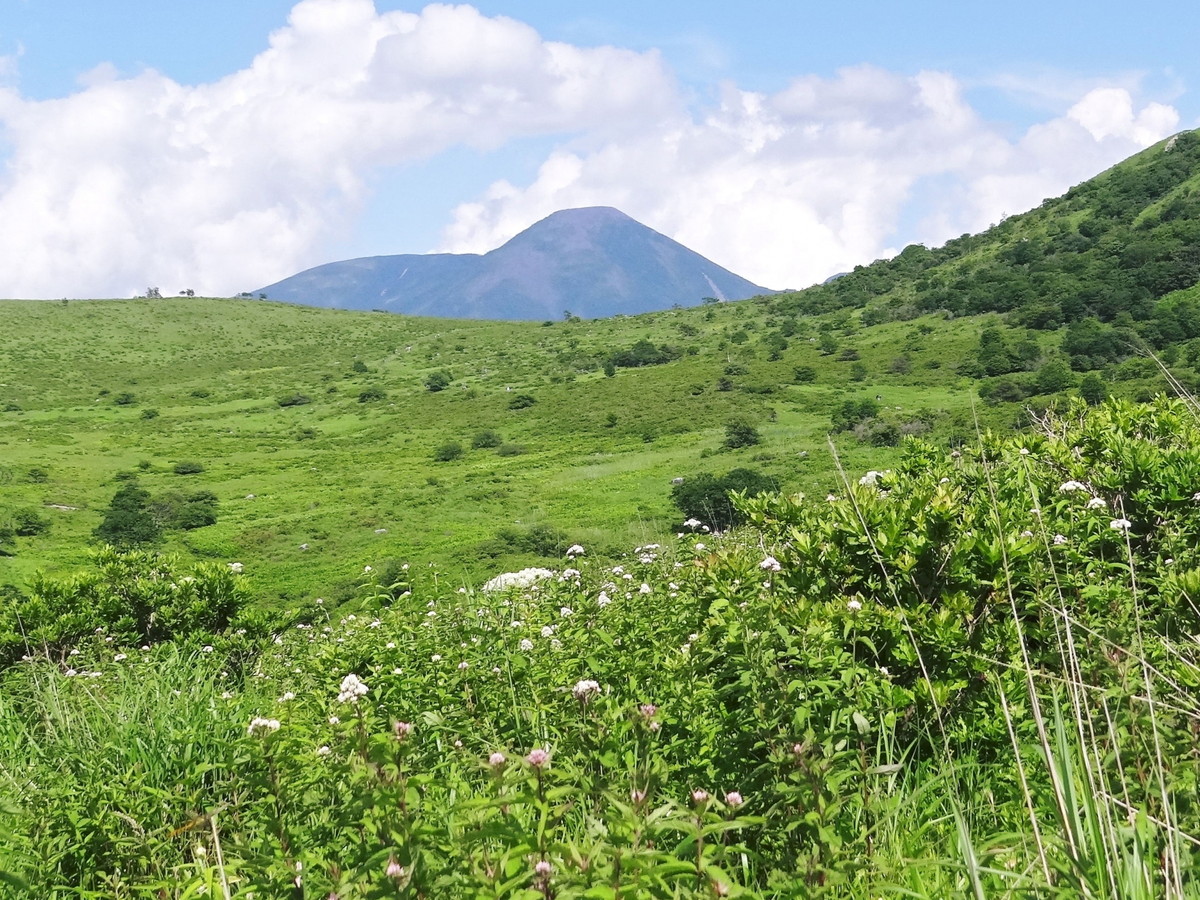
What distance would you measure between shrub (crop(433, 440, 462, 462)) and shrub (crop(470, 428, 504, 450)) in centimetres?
184

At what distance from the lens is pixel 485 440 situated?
6359 centimetres

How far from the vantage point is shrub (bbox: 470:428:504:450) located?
63075 millimetres

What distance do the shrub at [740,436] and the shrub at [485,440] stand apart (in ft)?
54.8

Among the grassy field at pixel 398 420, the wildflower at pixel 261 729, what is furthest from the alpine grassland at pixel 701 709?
the grassy field at pixel 398 420

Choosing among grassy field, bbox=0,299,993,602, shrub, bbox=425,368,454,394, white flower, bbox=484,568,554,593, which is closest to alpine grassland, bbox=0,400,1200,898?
white flower, bbox=484,568,554,593

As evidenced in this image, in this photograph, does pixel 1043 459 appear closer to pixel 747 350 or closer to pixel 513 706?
Result: pixel 513 706

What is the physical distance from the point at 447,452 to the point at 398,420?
16.2 meters

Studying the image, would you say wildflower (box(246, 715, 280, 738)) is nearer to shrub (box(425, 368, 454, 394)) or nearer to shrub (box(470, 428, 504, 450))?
shrub (box(470, 428, 504, 450))

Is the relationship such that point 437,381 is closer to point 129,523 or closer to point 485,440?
point 485,440

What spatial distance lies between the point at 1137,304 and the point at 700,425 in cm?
3607

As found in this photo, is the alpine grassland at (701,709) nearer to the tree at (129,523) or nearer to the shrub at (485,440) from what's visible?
the tree at (129,523)

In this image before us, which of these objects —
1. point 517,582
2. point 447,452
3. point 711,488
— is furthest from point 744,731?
point 447,452

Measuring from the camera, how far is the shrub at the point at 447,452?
59500 mm

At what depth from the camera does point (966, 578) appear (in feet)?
12.9
